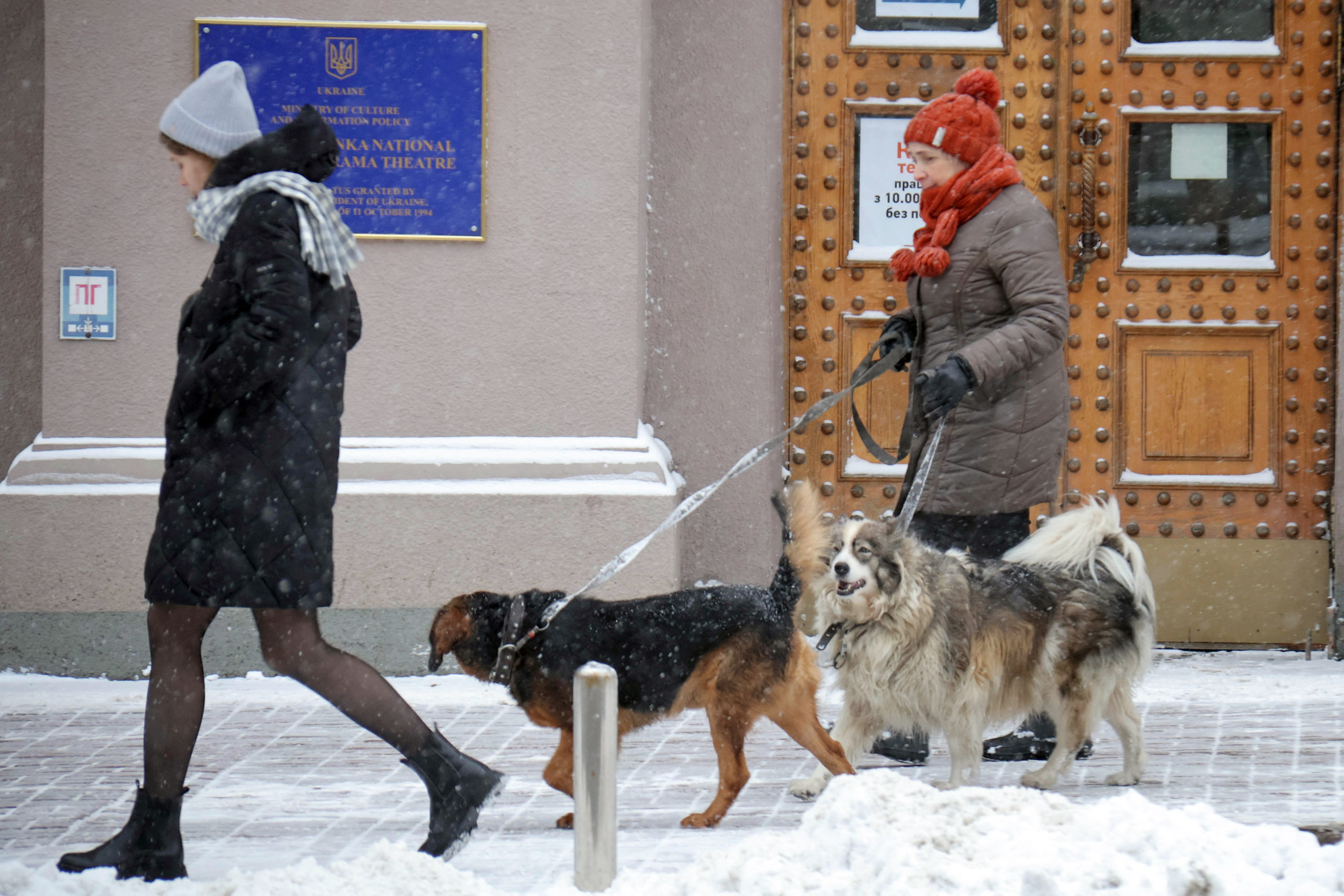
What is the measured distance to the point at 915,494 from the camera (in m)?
4.60

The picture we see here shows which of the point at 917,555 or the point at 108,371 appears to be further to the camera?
the point at 108,371

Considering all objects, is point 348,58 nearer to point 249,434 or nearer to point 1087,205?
point 249,434

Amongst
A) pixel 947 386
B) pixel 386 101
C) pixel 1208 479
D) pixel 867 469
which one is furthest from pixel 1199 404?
pixel 386 101

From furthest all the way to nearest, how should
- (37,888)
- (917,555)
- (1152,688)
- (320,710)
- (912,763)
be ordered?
(1152,688) < (320,710) < (912,763) < (917,555) < (37,888)

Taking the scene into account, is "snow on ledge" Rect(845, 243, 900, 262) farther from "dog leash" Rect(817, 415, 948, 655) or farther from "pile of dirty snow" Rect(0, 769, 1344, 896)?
"pile of dirty snow" Rect(0, 769, 1344, 896)

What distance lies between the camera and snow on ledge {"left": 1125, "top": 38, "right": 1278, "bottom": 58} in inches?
262

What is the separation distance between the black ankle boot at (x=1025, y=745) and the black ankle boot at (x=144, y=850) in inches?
113

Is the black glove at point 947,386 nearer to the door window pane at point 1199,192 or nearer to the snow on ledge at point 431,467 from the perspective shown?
the snow on ledge at point 431,467

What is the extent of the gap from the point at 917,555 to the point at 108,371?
12.6ft

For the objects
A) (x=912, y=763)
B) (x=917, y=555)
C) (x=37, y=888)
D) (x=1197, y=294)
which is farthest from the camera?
(x=1197, y=294)

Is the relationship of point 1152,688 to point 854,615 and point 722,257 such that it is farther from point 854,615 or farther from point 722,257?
point 722,257

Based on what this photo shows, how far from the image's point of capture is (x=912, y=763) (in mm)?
4934

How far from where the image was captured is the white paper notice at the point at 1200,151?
6715 millimetres

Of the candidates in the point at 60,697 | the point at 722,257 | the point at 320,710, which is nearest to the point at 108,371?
the point at 60,697
